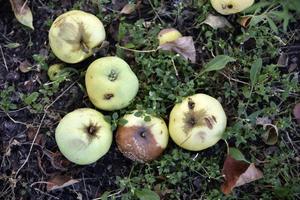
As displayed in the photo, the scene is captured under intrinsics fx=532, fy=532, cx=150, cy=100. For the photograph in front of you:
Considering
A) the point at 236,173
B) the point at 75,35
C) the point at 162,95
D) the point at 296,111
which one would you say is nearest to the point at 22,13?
the point at 75,35

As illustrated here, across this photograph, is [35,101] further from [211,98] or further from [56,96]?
[211,98]

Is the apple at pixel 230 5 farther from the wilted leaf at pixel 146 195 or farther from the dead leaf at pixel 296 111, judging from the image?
the wilted leaf at pixel 146 195

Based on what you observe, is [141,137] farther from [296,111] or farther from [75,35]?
[296,111]

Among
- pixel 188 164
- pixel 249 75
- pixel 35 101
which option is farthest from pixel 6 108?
pixel 249 75

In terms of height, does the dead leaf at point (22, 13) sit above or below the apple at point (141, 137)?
above

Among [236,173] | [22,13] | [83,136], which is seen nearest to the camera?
[83,136]

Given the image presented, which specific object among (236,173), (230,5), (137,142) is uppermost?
(230,5)

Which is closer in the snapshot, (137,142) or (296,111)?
(137,142)

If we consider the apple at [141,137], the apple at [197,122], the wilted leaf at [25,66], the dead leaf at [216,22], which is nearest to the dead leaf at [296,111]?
the apple at [197,122]
